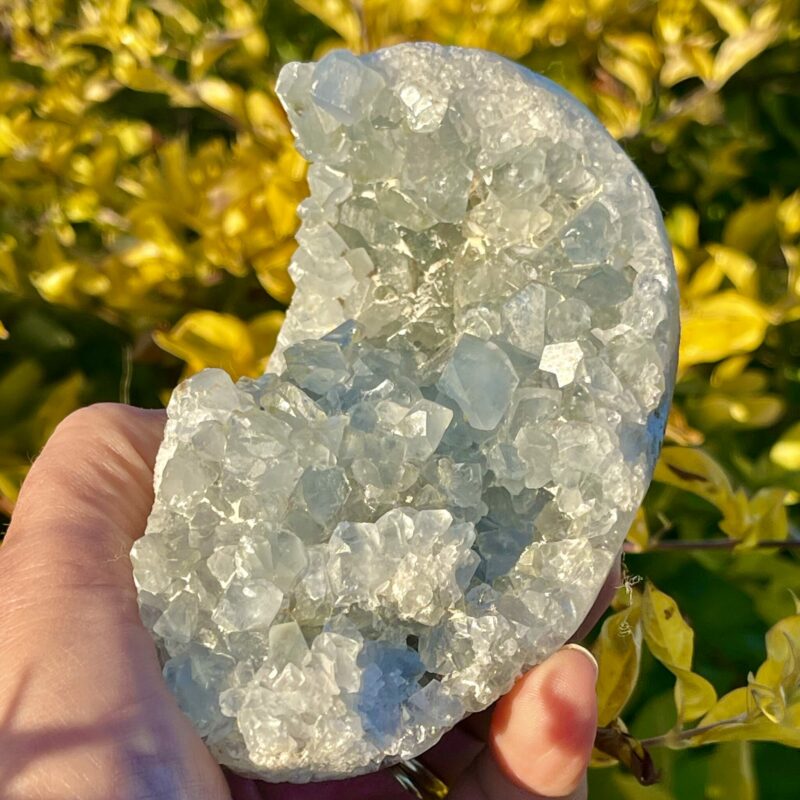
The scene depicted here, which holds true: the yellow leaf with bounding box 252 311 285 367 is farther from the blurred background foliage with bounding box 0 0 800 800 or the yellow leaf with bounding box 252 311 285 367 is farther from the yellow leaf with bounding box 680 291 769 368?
the yellow leaf with bounding box 680 291 769 368

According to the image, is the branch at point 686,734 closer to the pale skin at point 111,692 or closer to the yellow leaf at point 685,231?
the pale skin at point 111,692

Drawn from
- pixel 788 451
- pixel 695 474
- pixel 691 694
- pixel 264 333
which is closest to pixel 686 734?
pixel 691 694

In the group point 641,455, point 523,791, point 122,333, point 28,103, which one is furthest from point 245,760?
point 28,103

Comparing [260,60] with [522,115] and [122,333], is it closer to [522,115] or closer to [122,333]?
[122,333]

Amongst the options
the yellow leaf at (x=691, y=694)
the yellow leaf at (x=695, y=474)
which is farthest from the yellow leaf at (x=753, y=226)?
the yellow leaf at (x=691, y=694)

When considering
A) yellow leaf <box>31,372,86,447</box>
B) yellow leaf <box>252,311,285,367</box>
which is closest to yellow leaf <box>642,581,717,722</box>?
yellow leaf <box>252,311,285,367</box>

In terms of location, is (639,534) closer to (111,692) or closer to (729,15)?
(111,692)
